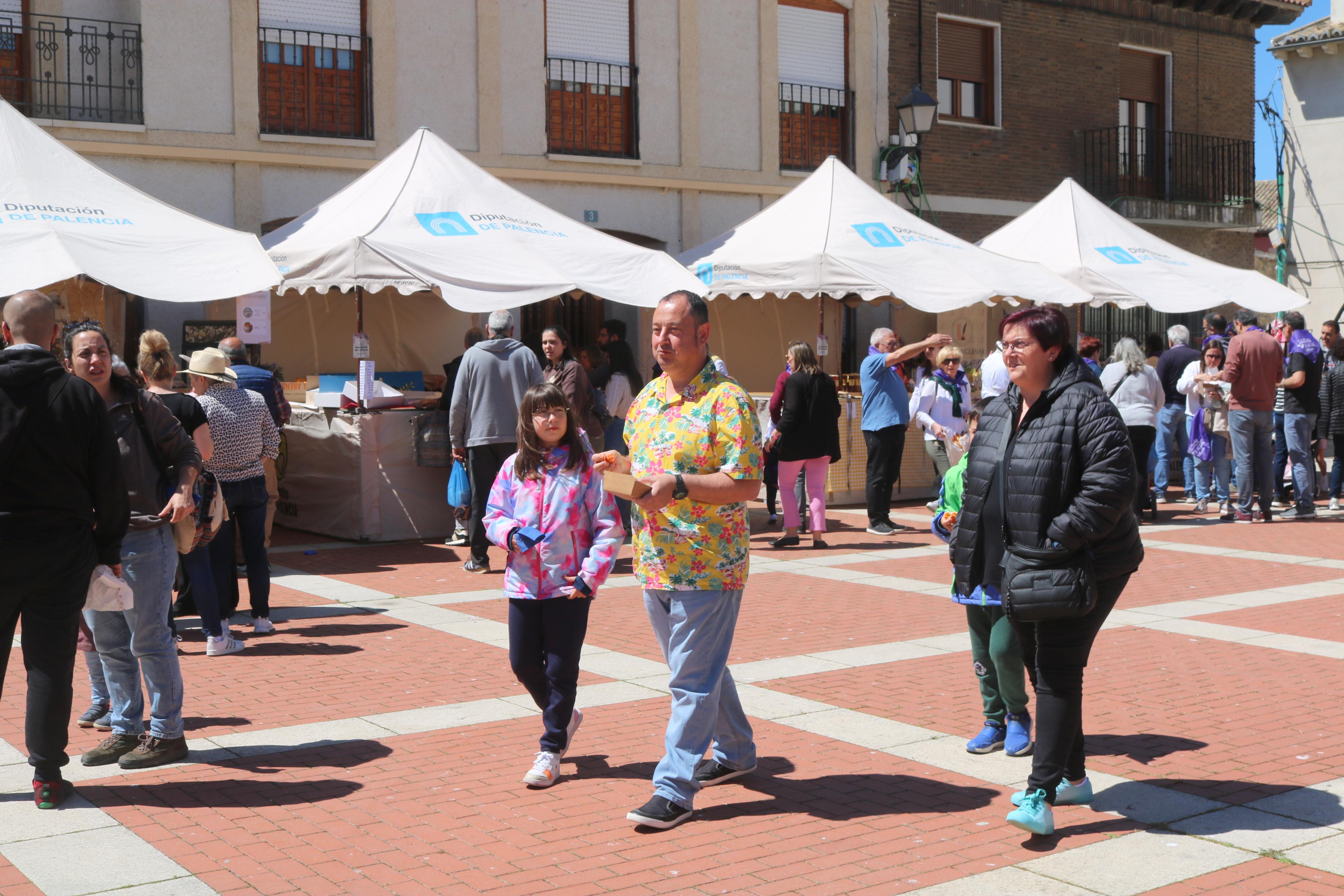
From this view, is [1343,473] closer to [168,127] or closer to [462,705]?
[462,705]

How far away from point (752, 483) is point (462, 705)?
91.3 inches

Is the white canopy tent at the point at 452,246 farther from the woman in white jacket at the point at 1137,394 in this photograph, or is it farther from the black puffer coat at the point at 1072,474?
the black puffer coat at the point at 1072,474

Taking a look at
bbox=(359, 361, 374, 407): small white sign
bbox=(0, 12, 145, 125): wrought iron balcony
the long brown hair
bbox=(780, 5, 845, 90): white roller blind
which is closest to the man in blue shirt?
bbox=(359, 361, 374, 407): small white sign

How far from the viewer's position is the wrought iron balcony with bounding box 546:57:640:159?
58.7 ft

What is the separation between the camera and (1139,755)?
539 centimetres

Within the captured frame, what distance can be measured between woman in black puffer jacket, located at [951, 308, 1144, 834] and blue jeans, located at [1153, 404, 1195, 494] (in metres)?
10.2

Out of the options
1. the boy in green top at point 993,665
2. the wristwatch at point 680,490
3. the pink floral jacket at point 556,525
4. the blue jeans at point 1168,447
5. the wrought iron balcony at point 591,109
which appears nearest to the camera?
the wristwatch at point 680,490

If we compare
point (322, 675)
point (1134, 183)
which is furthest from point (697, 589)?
point (1134, 183)

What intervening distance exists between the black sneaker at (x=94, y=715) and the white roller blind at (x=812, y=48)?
15.5m

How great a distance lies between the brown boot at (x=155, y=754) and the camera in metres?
5.23

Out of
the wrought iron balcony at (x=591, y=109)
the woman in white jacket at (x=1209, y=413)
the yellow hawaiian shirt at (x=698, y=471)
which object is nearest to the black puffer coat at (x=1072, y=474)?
the yellow hawaiian shirt at (x=698, y=471)

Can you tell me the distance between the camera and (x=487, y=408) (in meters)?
10.2

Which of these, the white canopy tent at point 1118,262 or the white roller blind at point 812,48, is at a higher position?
the white roller blind at point 812,48

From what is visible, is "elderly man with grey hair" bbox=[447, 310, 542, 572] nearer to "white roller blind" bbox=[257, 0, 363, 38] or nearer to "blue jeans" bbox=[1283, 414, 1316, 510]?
"white roller blind" bbox=[257, 0, 363, 38]
